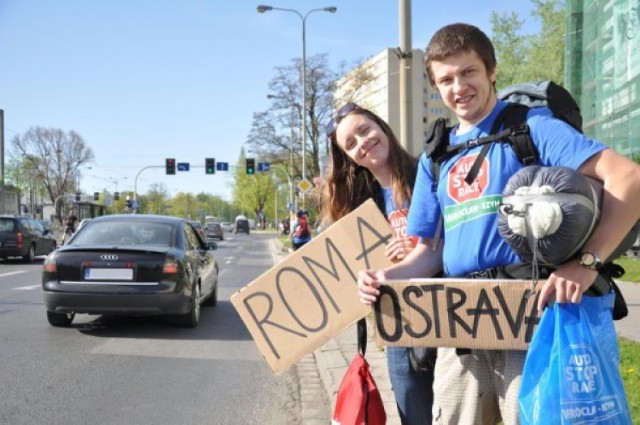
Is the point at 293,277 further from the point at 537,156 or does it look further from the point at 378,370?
the point at 378,370

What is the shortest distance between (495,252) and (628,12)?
65.8ft

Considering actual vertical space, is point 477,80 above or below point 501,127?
above

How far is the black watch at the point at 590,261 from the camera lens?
1.69 m

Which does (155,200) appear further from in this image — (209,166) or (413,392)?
(413,392)

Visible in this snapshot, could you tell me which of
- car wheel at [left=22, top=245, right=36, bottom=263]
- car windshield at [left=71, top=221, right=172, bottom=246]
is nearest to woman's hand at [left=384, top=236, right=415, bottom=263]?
car windshield at [left=71, top=221, right=172, bottom=246]

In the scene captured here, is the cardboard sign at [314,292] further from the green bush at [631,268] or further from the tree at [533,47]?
the tree at [533,47]

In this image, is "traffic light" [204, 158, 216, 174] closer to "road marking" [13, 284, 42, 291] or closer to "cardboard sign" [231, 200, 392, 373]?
"road marking" [13, 284, 42, 291]

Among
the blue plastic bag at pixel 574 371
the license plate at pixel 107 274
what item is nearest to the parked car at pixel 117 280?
the license plate at pixel 107 274

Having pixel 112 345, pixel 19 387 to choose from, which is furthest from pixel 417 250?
pixel 112 345

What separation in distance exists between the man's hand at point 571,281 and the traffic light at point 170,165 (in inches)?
1976

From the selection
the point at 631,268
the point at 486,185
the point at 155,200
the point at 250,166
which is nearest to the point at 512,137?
the point at 486,185

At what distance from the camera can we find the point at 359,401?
91.4 inches

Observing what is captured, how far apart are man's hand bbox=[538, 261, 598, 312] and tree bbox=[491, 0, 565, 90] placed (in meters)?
29.9

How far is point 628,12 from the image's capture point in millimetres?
18969
